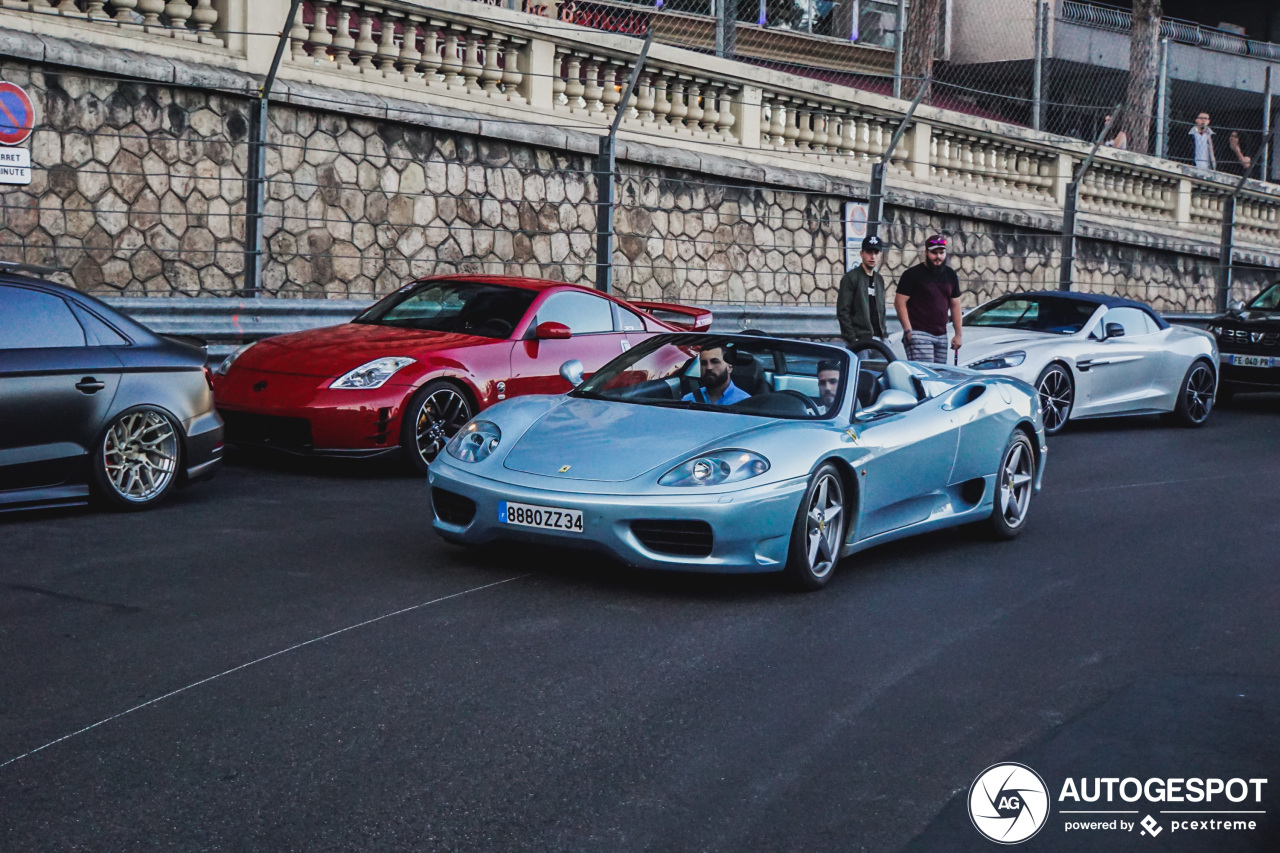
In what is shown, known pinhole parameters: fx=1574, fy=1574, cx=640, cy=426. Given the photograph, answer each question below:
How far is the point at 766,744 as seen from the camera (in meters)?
4.80

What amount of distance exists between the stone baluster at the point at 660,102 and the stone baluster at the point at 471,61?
8.22 ft

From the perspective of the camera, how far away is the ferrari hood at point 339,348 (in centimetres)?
998

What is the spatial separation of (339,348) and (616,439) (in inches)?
148

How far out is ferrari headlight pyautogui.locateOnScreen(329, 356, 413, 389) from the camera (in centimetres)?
982

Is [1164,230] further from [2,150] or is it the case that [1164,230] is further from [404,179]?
[2,150]

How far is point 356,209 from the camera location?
46.9 ft

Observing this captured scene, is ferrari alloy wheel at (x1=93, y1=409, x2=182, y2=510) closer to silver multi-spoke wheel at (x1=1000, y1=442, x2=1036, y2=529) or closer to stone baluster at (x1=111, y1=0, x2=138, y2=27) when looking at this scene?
silver multi-spoke wheel at (x1=1000, y1=442, x2=1036, y2=529)

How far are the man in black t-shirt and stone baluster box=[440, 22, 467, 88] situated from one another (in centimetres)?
506

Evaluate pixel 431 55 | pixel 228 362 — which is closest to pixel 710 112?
pixel 431 55

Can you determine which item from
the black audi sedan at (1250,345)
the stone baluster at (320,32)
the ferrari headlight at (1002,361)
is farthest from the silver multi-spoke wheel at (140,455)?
the black audi sedan at (1250,345)

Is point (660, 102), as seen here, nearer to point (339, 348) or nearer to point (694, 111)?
point (694, 111)

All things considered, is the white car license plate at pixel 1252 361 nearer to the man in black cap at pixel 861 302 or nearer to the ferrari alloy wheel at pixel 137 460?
the man in black cap at pixel 861 302

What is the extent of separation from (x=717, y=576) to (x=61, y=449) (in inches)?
137

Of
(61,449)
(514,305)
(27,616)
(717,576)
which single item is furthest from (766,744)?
(514,305)
